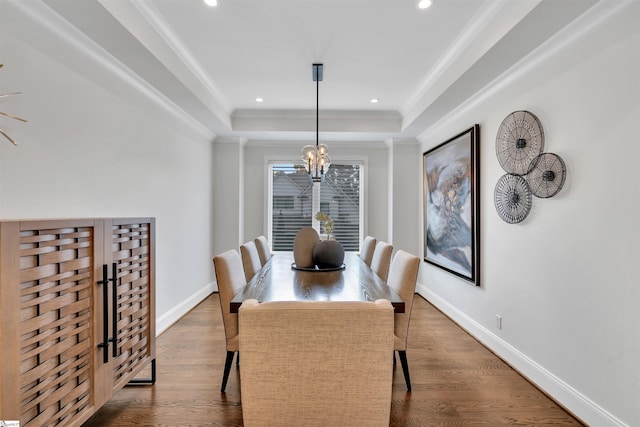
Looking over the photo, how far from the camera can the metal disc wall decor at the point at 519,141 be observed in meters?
2.41

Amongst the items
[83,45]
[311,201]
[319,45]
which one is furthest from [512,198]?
[83,45]

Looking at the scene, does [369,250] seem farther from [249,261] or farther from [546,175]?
[546,175]

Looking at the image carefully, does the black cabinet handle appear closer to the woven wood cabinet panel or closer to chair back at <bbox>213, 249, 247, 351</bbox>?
the woven wood cabinet panel

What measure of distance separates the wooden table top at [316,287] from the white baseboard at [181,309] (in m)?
1.40

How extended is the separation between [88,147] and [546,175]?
3248 mm

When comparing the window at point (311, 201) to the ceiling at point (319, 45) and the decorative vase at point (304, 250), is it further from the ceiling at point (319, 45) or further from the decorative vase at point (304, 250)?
the decorative vase at point (304, 250)

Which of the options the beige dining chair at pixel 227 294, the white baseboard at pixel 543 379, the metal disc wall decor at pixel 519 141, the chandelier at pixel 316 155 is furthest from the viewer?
the chandelier at pixel 316 155

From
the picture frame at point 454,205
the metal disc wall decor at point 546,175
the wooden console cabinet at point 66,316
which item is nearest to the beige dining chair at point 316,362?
the wooden console cabinet at point 66,316

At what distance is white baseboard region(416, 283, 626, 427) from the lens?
1.89m

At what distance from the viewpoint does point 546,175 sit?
2.28m

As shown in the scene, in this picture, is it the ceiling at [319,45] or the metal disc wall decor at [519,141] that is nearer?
the ceiling at [319,45]

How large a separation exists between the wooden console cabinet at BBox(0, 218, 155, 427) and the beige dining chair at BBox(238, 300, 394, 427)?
2.92 ft

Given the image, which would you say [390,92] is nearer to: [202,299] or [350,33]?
[350,33]

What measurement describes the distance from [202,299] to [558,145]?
14.5ft
